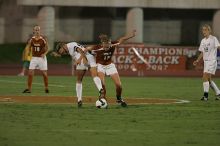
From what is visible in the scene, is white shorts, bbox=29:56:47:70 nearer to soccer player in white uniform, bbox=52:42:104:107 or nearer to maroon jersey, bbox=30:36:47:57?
maroon jersey, bbox=30:36:47:57

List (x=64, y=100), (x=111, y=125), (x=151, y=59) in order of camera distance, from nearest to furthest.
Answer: (x=111, y=125)
(x=64, y=100)
(x=151, y=59)

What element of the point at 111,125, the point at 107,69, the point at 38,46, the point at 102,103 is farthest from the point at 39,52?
the point at 111,125

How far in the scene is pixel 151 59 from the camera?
4309 centimetres

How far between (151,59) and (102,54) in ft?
74.6

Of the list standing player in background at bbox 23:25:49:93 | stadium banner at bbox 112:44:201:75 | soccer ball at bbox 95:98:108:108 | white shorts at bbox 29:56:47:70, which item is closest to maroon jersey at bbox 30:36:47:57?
standing player in background at bbox 23:25:49:93

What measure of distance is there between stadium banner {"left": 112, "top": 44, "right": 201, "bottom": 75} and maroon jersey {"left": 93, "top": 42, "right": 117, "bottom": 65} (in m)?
21.7

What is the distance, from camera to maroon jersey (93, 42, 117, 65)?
20375mm

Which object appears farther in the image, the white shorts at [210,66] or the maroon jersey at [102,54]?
the white shorts at [210,66]

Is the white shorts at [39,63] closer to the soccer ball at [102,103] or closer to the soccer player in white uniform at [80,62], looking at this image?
the soccer player in white uniform at [80,62]

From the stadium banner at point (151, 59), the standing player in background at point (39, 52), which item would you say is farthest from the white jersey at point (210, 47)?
the stadium banner at point (151, 59)

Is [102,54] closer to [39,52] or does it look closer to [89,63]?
[89,63]

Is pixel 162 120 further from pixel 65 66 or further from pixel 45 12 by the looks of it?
pixel 45 12

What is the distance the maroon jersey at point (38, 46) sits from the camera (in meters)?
26.8

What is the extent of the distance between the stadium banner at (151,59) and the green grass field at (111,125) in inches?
776
